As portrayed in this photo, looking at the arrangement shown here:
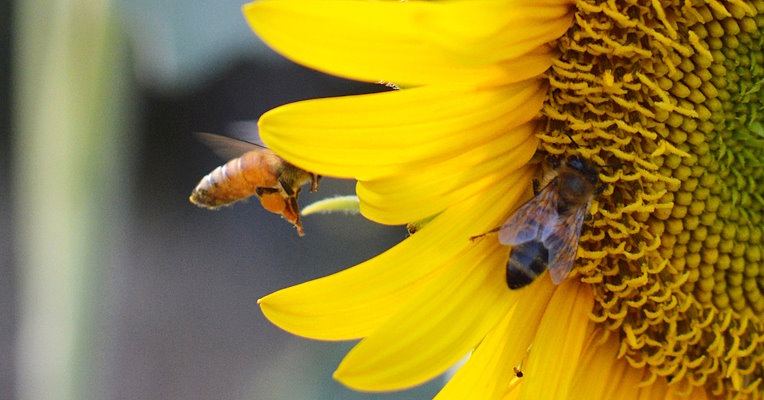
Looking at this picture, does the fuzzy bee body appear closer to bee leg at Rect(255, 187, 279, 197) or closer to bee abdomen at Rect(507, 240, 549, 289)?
bee abdomen at Rect(507, 240, 549, 289)

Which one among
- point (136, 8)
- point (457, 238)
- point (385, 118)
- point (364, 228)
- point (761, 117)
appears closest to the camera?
point (385, 118)

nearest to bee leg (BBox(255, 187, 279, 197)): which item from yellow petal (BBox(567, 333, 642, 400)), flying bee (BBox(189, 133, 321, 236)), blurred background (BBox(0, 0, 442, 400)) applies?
flying bee (BBox(189, 133, 321, 236))

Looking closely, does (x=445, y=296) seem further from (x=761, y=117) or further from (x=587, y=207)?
(x=761, y=117)

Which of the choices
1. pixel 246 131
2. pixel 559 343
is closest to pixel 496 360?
pixel 559 343

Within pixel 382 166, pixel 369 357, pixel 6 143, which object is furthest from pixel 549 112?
pixel 6 143

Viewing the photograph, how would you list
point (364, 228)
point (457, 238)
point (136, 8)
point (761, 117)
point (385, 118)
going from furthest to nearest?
1. point (364, 228)
2. point (136, 8)
3. point (761, 117)
4. point (457, 238)
5. point (385, 118)

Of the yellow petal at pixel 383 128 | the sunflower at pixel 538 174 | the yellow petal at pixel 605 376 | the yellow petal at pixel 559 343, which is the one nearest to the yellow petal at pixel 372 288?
the sunflower at pixel 538 174

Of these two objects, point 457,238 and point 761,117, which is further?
point 761,117
